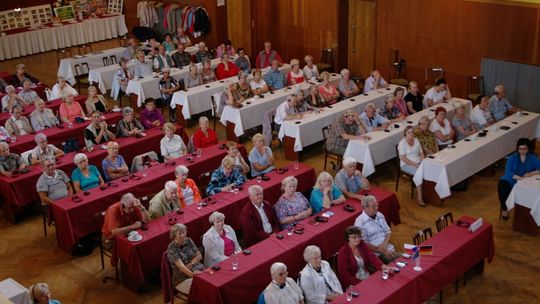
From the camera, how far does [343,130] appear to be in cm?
1093

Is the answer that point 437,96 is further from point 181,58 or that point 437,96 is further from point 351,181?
point 181,58

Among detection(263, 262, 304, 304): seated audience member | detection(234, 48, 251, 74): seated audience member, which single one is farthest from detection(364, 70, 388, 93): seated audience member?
detection(263, 262, 304, 304): seated audience member

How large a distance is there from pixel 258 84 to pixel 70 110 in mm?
3651

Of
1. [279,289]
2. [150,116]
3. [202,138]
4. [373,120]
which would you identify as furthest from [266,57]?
[279,289]

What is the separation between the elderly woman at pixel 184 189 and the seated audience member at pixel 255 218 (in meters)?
1.01

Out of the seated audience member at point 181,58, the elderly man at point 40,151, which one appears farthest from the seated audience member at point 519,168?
the seated audience member at point 181,58

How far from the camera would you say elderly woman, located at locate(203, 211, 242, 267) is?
24.4ft

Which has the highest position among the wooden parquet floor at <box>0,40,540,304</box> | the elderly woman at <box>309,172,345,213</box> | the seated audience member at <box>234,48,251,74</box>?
the seated audience member at <box>234,48,251,74</box>

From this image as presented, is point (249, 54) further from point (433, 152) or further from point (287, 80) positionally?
point (433, 152)

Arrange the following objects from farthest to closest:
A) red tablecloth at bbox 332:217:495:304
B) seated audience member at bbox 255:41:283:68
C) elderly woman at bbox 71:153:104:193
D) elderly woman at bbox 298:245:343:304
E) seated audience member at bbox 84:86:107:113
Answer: seated audience member at bbox 255:41:283:68 < seated audience member at bbox 84:86:107:113 < elderly woman at bbox 71:153:104:193 < elderly woman at bbox 298:245:343:304 < red tablecloth at bbox 332:217:495:304

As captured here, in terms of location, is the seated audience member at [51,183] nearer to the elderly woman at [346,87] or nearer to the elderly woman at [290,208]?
the elderly woman at [290,208]

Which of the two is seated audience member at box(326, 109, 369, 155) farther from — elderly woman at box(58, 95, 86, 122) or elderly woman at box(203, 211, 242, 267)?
elderly woman at box(58, 95, 86, 122)

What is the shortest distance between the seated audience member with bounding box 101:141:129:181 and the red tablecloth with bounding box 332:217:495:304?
4.42 metres

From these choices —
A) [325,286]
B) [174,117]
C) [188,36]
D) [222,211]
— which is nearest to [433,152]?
[222,211]
